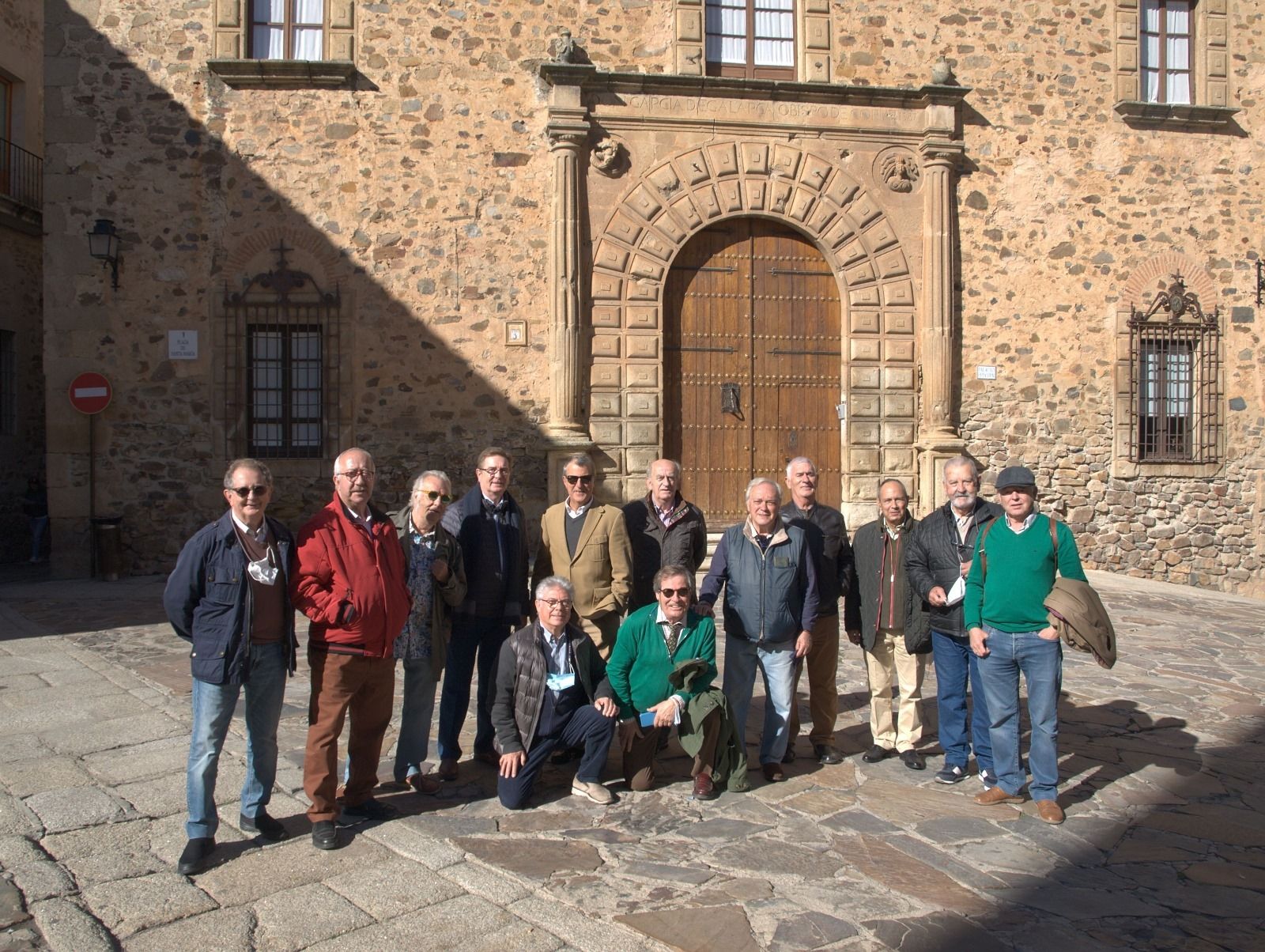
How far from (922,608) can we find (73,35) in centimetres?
1061

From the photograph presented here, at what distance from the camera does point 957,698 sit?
5.07 m

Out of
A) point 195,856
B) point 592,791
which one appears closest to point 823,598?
point 592,791

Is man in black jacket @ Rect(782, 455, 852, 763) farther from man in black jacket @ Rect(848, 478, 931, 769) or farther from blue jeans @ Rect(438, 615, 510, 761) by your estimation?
blue jeans @ Rect(438, 615, 510, 761)

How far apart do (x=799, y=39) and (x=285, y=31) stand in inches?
222

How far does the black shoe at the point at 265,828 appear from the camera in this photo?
4.05m

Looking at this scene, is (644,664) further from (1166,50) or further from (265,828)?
(1166,50)

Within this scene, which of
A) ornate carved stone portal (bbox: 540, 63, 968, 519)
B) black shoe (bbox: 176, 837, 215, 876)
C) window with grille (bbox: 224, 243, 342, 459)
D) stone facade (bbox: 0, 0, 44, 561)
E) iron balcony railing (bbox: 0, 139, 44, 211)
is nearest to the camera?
black shoe (bbox: 176, 837, 215, 876)

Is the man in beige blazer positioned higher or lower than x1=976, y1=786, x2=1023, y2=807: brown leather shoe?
higher

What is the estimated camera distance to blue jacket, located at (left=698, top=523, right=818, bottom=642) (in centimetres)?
501

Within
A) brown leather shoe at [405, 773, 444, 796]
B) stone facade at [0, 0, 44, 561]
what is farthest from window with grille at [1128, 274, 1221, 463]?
stone facade at [0, 0, 44, 561]

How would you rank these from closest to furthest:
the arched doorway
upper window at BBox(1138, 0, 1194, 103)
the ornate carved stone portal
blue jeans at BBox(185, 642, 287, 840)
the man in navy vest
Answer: blue jeans at BBox(185, 642, 287, 840), the man in navy vest, the ornate carved stone portal, the arched doorway, upper window at BBox(1138, 0, 1194, 103)

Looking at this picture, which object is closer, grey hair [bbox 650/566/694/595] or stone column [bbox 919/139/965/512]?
grey hair [bbox 650/566/694/595]

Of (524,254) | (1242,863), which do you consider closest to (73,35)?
(524,254)

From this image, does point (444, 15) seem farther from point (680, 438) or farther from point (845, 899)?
point (845, 899)
